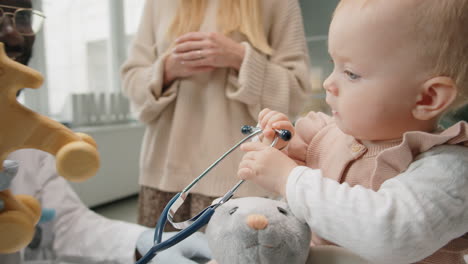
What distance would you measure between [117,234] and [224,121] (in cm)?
30

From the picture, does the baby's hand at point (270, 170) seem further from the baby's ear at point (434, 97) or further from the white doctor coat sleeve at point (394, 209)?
the baby's ear at point (434, 97)

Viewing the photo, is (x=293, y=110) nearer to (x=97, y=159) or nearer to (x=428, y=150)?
(x=428, y=150)

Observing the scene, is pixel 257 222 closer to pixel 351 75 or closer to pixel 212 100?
pixel 351 75

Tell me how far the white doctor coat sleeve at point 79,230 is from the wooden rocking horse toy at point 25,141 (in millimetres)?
330

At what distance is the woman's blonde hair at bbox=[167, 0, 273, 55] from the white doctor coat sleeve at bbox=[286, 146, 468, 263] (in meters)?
0.47

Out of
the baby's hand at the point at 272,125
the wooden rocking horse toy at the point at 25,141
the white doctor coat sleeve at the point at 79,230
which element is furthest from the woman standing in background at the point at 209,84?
the wooden rocking horse toy at the point at 25,141

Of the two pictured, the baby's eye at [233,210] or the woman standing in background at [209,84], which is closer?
the baby's eye at [233,210]

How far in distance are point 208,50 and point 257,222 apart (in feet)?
1.46

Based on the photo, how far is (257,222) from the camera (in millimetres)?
336

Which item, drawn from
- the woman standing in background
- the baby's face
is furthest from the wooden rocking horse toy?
the woman standing in background

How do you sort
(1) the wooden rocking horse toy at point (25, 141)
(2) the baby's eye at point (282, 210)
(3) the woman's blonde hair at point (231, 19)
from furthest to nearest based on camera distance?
1. (3) the woman's blonde hair at point (231, 19)
2. (2) the baby's eye at point (282, 210)
3. (1) the wooden rocking horse toy at point (25, 141)

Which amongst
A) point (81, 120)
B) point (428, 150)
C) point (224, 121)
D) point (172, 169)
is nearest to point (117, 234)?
point (172, 169)

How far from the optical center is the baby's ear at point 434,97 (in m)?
0.36

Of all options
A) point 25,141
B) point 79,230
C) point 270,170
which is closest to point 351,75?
point 270,170
